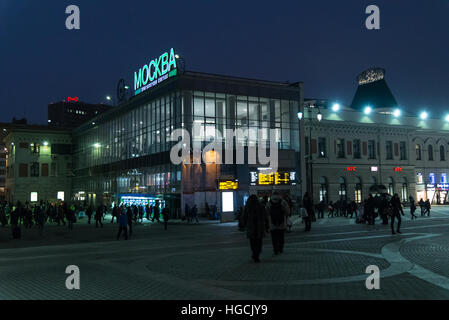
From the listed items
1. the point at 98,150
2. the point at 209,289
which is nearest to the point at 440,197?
the point at 98,150

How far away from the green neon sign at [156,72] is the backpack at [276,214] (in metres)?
31.2

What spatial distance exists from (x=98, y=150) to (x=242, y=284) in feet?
191

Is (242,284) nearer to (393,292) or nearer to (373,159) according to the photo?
(393,292)

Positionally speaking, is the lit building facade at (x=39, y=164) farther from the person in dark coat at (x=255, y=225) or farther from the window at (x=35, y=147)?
the person in dark coat at (x=255, y=225)

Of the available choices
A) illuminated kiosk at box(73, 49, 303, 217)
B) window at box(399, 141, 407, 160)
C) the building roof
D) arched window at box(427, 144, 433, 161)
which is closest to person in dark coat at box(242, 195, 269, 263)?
illuminated kiosk at box(73, 49, 303, 217)

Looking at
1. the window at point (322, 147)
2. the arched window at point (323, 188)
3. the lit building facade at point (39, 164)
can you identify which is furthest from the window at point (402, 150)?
the lit building facade at point (39, 164)

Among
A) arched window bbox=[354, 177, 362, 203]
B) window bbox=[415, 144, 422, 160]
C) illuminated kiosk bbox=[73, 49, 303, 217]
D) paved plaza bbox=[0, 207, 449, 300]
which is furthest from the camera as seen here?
window bbox=[415, 144, 422, 160]

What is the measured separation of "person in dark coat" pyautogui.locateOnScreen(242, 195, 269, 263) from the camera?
1209cm

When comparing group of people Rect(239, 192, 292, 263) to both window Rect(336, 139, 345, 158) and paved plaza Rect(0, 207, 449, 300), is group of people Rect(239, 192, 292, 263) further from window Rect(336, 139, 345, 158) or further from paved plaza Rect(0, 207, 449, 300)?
window Rect(336, 139, 345, 158)

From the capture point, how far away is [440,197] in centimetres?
6147

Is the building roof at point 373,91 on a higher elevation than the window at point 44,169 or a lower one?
higher

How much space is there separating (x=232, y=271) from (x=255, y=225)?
74.5 inches

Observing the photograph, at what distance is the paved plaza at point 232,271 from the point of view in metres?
8.37

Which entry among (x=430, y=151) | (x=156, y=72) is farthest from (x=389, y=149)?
(x=156, y=72)
